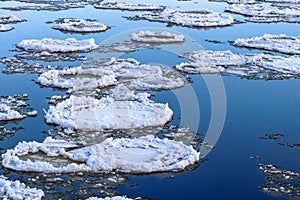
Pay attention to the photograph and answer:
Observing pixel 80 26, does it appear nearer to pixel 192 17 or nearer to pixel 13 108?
pixel 192 17

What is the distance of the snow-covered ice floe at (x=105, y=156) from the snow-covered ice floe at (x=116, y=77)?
2.36 m

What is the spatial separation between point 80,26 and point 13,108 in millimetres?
6475

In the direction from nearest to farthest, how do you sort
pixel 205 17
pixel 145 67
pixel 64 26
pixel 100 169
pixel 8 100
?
pixel 100 169, pixel 8 100, pixel 145 67, pixel 64 26, pixel 205 17

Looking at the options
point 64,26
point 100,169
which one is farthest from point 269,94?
point 64,26

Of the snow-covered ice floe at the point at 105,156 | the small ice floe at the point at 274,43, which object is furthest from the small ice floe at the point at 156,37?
the snow-covered ice floe at the point at 105,156

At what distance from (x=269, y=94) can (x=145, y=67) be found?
2.49 meters

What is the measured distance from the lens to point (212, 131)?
730cm

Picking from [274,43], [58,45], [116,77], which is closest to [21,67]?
[58,45]

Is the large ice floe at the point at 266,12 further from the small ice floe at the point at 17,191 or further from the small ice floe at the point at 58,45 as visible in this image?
the small ice floe at the point at 17,191

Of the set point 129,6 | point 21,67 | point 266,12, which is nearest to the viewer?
point 21,67

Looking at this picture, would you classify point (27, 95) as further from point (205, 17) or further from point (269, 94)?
point (205, 17)

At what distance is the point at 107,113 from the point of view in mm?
7691

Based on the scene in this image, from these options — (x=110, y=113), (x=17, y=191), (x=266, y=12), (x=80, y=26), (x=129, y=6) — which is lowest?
(x=17, y=191)

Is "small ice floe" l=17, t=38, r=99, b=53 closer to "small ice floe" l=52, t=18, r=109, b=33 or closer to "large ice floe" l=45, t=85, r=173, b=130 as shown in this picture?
"small ice floe" l=52, t=18, r=109, b=33
